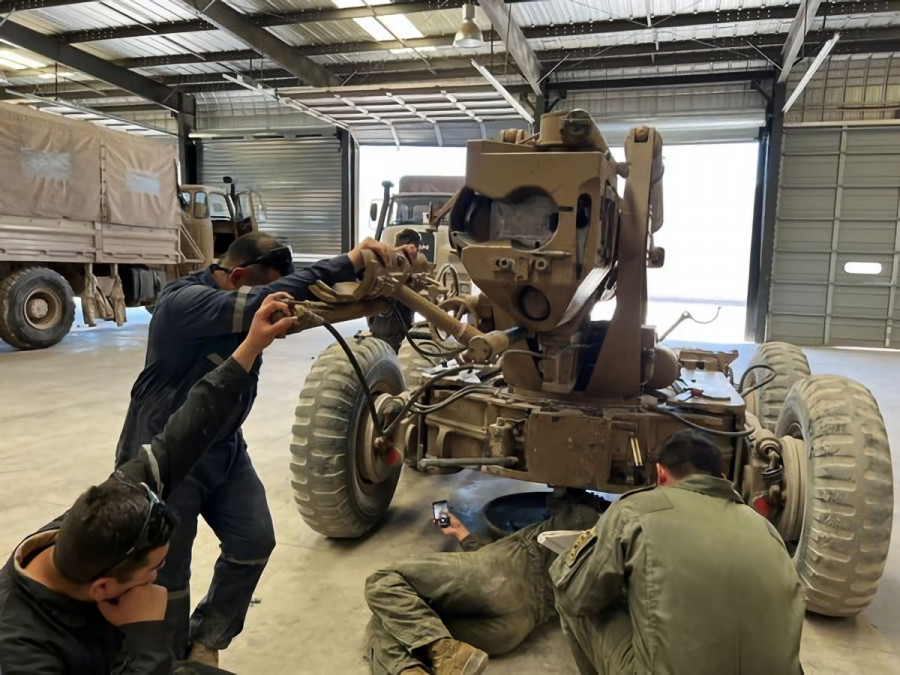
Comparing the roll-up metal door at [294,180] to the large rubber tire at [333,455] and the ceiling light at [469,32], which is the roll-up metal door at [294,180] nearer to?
the ceiling light at [469,32]

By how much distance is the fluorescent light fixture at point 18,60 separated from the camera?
15258 mm

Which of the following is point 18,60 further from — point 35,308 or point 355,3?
point 355,3

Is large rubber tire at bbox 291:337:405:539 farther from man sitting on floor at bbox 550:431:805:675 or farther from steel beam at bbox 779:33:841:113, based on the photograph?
steel beam at bbox 779:33:841:113

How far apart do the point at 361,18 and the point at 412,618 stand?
12008mm

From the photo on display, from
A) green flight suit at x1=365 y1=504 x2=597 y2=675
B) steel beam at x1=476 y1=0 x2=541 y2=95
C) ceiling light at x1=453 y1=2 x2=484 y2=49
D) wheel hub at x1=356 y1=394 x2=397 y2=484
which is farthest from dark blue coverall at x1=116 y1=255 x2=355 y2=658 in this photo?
steel beam at x1=476 y1=0 x2=541 y2=95

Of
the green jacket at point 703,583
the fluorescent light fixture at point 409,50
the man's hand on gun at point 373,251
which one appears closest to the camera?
the green jacket at point 703,583

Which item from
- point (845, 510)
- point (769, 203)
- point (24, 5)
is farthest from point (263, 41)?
point (845, 510)

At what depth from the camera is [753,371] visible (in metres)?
5.87

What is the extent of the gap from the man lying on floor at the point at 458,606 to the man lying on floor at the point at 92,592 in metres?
1.20

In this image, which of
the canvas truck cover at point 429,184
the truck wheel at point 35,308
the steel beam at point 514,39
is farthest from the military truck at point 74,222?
the steel beam at point 514,39

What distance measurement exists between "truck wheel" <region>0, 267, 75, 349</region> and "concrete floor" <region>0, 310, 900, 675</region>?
60.4 inches

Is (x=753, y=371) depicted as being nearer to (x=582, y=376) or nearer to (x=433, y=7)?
(x=582, y=376)

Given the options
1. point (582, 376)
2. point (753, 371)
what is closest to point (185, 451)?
point (582, 376)

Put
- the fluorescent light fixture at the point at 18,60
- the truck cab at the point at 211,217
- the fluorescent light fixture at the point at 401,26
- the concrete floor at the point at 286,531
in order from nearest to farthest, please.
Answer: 1. the concrete floor at the point at 286,531
2. the fluorescent light fixture at the point at 401,26
3. the truck cab at the point at 211,217
4. the fluorescent light fixture at the point at 18,60
